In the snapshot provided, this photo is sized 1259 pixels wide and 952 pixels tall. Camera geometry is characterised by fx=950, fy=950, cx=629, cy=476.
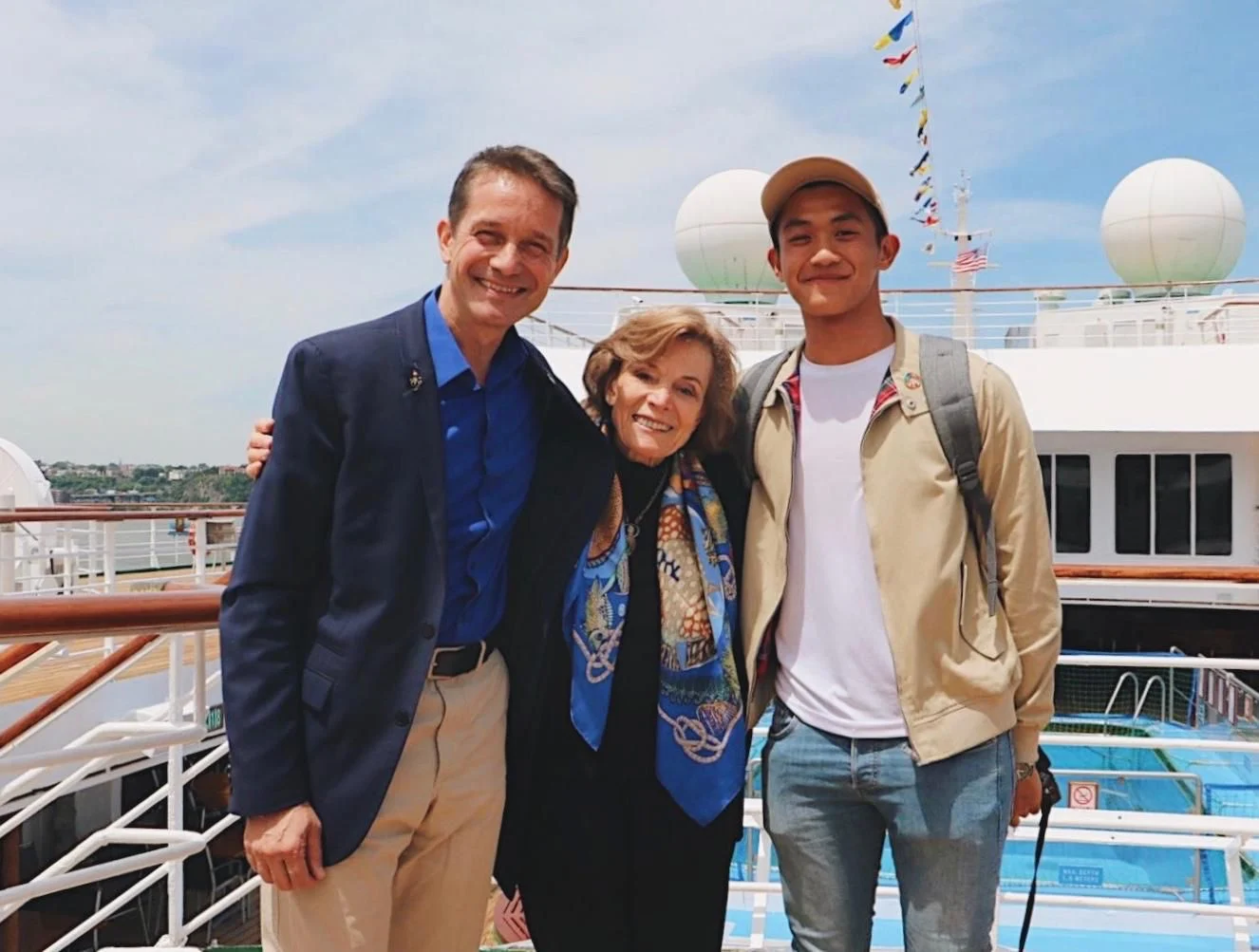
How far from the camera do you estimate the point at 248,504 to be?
4.77ft

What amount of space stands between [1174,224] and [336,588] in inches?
635

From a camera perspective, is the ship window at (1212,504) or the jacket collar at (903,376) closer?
the jacket collar at (903,376)

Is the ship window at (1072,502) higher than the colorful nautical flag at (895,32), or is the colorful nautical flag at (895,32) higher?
the colorful nautical flag at (895,32)

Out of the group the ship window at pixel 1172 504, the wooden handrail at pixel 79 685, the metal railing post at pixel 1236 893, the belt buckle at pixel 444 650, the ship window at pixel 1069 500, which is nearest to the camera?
the belt buckle at pixel 444 650

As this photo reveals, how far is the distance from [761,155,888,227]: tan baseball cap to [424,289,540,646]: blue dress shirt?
22.9 inches

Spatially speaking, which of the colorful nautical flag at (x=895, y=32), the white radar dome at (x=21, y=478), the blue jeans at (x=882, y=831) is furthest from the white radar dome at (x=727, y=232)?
the blue jeans at (x=882, y=831)

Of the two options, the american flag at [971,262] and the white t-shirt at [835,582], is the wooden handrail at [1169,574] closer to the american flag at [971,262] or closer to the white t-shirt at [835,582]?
the white t-shirt at [835,582]

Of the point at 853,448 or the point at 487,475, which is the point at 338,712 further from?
the point at 853,448

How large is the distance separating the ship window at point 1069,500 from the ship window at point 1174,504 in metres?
0.35

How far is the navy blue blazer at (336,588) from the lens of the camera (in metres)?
1.42

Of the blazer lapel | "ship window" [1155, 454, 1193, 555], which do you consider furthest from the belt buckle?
"ship window" [1155, 454, 1193, 555]

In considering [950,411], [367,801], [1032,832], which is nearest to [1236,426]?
[1032,832]

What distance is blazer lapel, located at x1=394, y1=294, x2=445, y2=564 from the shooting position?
1.51 metres

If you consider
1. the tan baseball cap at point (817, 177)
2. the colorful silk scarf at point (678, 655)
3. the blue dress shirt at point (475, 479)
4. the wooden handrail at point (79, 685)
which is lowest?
the wooden handrail at point (79, 685)
